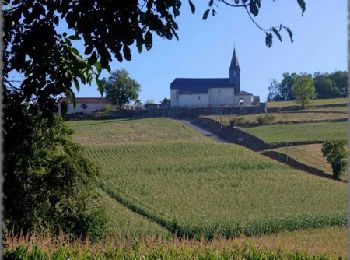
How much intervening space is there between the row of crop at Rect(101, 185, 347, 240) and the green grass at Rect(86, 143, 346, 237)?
0.05 meters

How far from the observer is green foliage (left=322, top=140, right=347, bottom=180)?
1874 inches

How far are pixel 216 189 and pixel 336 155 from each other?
1383 cm

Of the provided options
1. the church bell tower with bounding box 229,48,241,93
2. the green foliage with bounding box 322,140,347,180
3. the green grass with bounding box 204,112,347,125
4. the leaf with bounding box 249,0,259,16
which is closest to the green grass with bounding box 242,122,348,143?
the green grass with bounding box 204,112,347,125

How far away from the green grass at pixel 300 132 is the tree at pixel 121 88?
30.0 meters

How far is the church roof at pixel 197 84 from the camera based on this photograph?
345ft

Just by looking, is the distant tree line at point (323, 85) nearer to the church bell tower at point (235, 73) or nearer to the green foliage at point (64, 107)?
the church bell tower at point (235, 73)

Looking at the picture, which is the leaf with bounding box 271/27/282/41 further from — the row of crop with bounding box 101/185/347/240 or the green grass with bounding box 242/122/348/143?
the green grass with bounding box 242/122/348/143

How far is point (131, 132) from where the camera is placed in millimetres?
69625

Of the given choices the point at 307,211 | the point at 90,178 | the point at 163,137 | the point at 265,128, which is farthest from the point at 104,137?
the point at 90,178

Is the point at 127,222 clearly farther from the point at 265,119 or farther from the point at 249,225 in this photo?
the point at 265,119

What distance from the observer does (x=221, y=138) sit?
6881 cm

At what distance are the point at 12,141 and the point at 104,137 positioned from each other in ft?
197

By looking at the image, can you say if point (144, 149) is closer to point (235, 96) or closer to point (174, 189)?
point (174, 189)

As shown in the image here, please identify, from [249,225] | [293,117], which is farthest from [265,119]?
[249,225]
